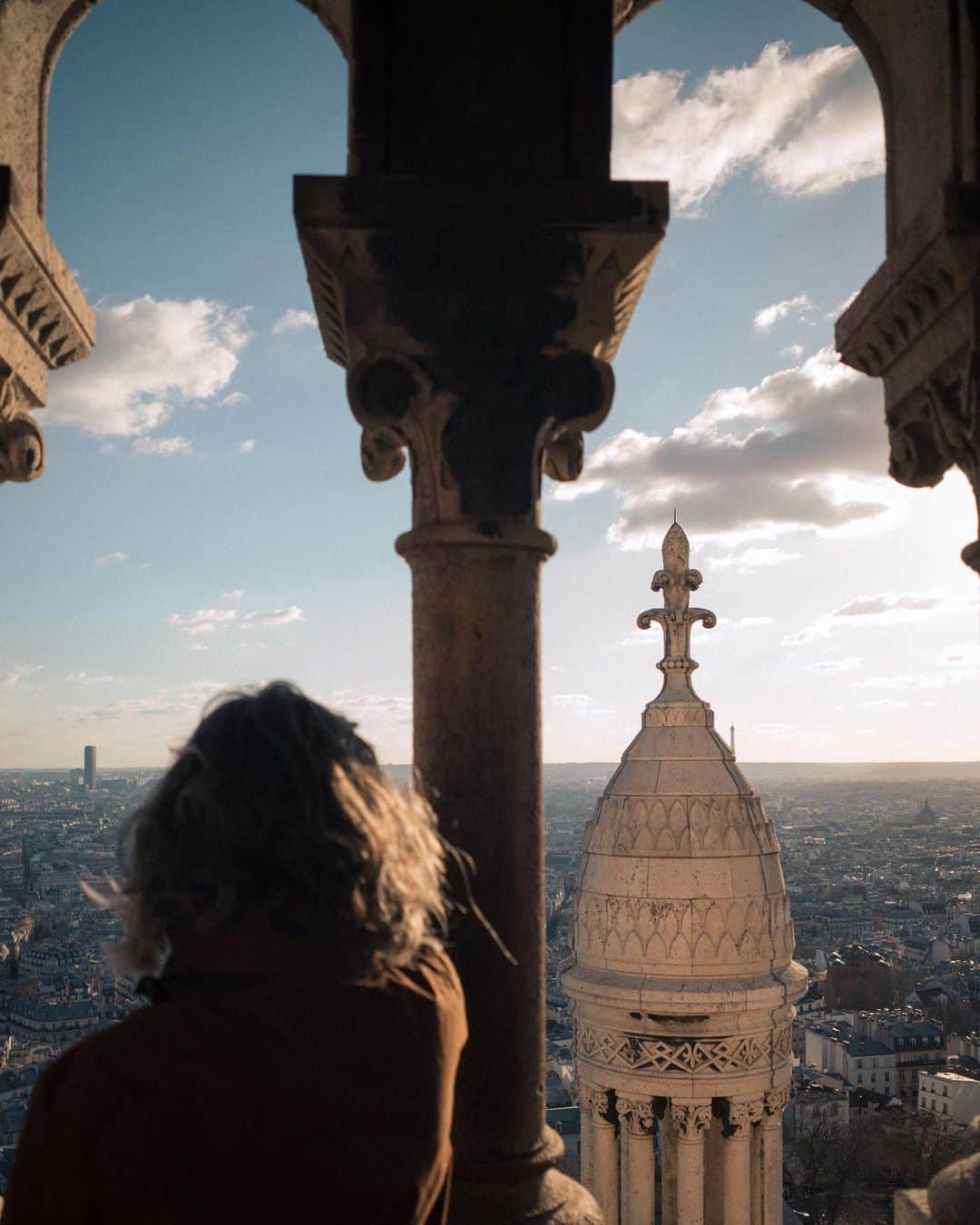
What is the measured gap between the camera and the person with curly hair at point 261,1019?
5.13 feet

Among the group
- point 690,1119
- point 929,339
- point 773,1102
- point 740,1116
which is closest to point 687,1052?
point 690,1119

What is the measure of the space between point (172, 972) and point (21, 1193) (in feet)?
1.01

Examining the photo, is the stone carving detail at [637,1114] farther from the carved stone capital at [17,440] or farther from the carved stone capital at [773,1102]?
the carved stone capital at [17,440]

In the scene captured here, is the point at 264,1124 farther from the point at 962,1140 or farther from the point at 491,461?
the point at 962,1140

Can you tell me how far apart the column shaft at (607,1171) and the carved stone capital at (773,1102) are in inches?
31.5

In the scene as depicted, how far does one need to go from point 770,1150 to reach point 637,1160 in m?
0.69

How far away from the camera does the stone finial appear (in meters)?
6.75

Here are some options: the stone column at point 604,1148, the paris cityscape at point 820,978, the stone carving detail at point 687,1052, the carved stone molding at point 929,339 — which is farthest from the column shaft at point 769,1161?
the carved stone molding at point 929,339

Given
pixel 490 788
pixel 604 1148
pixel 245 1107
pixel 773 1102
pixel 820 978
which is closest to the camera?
pixel 245 1107

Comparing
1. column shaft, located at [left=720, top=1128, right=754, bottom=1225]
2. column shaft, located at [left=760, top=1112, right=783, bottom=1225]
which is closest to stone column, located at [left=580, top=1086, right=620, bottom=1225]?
column shaft, located at [left=720, top=1128, right=754, bottom=1225]

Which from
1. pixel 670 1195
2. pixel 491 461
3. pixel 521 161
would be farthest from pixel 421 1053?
pixel 670 1195

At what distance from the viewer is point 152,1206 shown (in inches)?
61.2

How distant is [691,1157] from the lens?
6469 millimetres

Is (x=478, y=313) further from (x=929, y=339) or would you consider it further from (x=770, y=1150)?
(x=770, y=1150)
